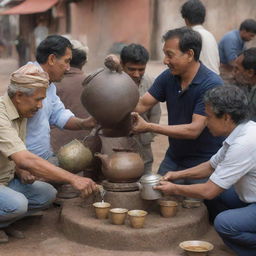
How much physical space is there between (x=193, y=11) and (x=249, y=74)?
169cm

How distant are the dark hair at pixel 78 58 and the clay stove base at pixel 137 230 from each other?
2055 millimetres

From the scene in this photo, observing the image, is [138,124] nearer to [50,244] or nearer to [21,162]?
[21,162]

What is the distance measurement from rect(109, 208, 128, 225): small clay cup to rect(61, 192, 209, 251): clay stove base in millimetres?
39

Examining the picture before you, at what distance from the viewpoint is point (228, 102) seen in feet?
13.6

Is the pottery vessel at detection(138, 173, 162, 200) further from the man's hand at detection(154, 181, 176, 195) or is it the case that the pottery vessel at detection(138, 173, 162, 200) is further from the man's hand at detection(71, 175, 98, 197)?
the man's hand at detection(71, 175, 98, 197)

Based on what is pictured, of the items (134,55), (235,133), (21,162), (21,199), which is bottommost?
(21,199)

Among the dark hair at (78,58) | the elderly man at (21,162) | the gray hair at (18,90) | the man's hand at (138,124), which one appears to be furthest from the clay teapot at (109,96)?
the dark hair at (78,58)

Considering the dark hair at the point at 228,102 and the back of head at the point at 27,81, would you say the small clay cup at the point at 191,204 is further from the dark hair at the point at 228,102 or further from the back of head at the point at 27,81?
the back of head at the point at 27,81

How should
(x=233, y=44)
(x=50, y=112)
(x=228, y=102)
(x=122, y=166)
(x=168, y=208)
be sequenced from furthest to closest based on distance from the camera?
1. (x=233, y=44)
2. (x=50, y=112)
3. (x=122, y=166)
4. (x=168, y=208)
5. (x=228, y=102)

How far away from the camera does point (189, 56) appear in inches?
199

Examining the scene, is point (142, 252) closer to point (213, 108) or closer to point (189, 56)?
point (213, 108)

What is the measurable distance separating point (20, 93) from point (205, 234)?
6.23ft

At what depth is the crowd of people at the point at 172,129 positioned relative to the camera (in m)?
4.22

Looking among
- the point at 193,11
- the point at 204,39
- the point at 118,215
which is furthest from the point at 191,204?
the point at 193,11
